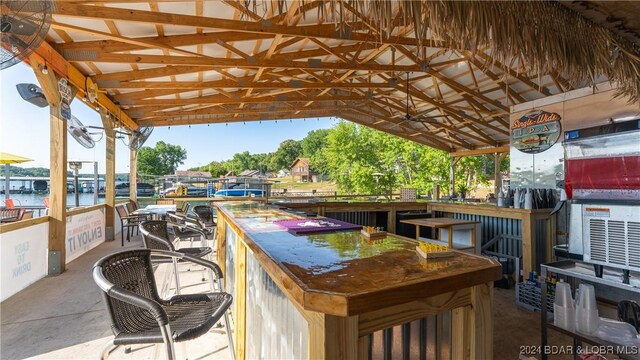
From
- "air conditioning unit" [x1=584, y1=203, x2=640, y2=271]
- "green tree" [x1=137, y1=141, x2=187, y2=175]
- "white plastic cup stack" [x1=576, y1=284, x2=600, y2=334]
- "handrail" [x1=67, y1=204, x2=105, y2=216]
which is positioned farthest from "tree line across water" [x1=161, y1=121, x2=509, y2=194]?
"green tree" [x1=137, y1=141, x2=187, y2=175]

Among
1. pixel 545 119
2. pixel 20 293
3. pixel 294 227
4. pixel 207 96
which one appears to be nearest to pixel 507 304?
pixel 545 119

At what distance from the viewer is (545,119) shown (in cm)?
449

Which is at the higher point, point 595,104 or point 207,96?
point 207,96

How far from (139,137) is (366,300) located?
10347 millimetres

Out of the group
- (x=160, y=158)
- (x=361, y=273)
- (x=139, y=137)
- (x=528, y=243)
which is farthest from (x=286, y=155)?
(x=361, y=273)

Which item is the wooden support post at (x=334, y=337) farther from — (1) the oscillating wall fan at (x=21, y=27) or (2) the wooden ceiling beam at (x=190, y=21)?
(1) the oscillating wall fan at (x=21, y=27)

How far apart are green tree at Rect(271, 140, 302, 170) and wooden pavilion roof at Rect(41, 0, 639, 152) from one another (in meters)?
43.0

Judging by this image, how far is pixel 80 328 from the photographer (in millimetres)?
2932

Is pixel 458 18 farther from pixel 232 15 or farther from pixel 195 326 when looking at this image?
pixel 232 15

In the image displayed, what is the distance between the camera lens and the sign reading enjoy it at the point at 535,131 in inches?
A: 171

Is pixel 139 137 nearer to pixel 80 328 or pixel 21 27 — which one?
pixel 80 328

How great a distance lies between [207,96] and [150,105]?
57.9 inches

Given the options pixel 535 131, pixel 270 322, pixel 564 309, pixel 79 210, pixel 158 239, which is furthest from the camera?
pixel 79 210

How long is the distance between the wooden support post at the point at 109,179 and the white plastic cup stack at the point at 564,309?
28.5ft
